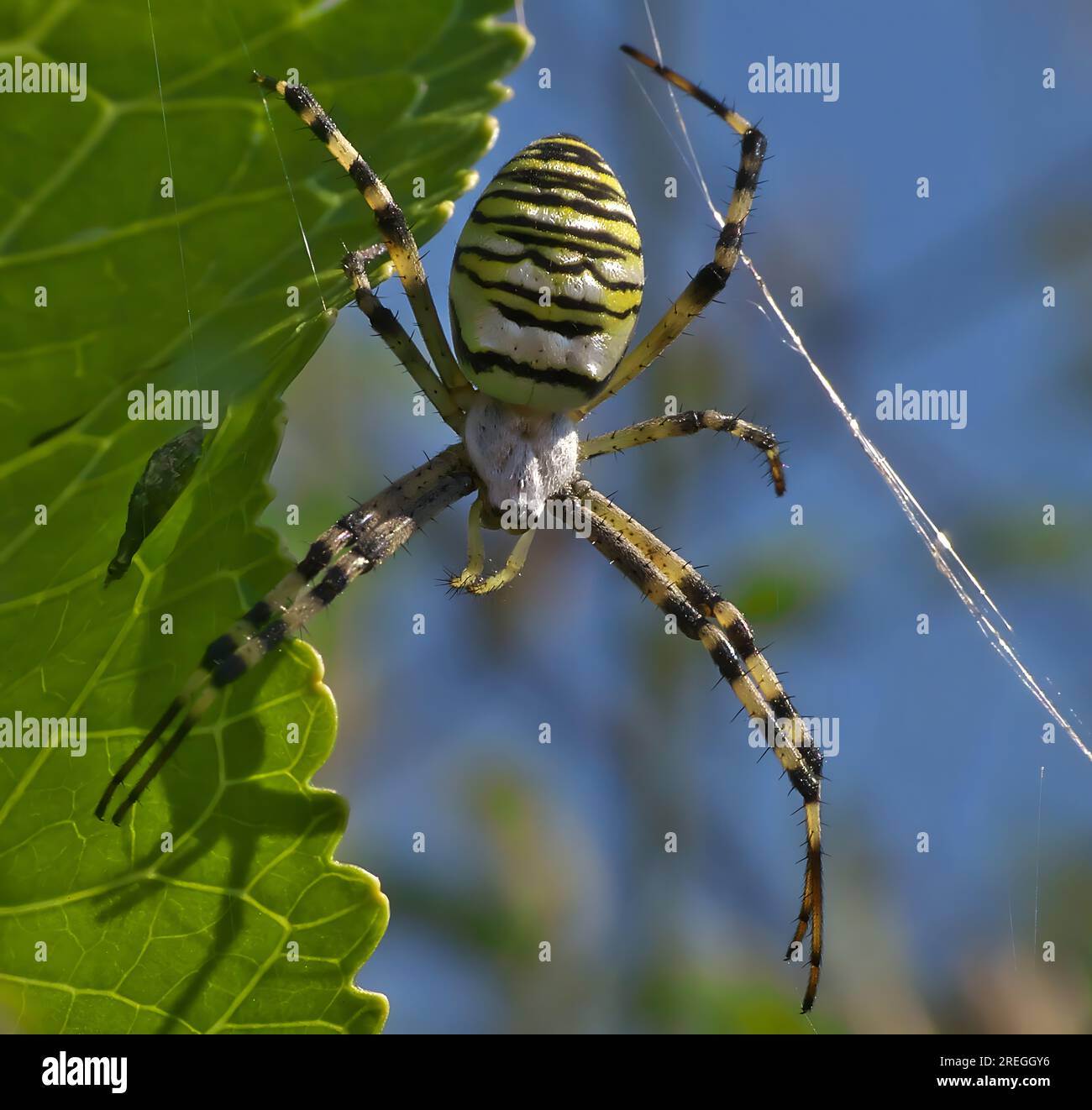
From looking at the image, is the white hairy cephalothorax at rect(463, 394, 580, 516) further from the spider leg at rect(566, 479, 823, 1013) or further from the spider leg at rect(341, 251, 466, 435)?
the spider leg at rect(566, 479, 823, 1013)

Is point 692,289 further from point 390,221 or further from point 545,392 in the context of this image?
point 390,221

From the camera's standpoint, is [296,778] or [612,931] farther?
[612,931]

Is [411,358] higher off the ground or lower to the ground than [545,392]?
higher

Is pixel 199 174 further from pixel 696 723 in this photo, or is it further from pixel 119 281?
pixel 696 723

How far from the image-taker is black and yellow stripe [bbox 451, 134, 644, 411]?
3.71m

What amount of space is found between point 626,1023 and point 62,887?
4762 millimetres

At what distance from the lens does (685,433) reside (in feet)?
16.0

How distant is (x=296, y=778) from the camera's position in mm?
2357

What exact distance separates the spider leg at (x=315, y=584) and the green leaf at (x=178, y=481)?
0.03m

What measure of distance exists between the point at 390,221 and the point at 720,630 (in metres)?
2.87

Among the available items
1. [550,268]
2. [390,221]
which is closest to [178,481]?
[390,221]

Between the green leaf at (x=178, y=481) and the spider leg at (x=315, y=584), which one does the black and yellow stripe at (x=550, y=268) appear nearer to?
the spider leg at (x=315, y=584)

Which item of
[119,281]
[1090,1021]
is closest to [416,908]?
[1090,1021]

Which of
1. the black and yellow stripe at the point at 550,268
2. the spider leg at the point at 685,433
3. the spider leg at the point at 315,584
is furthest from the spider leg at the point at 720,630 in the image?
the black and yellow stripe at the point at 550,268
